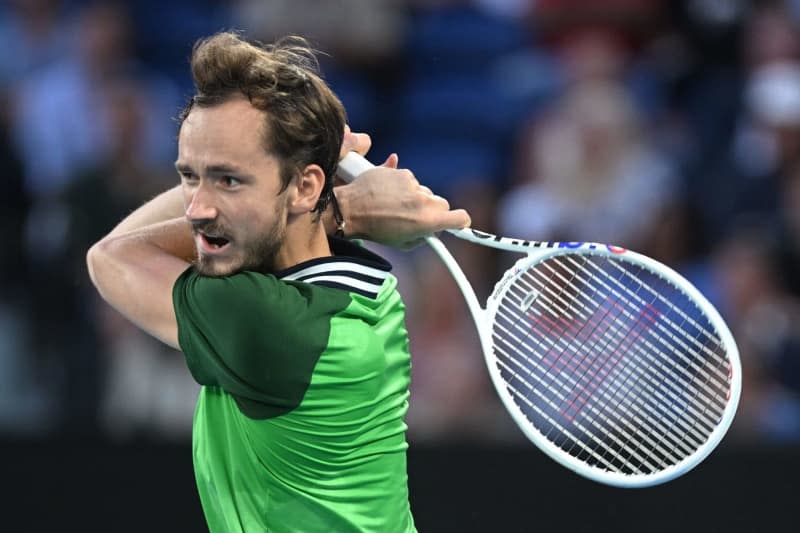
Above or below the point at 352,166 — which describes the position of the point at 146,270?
below

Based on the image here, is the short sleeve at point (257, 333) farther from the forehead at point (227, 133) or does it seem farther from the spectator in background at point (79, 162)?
the spectator in background at point (79, 162)

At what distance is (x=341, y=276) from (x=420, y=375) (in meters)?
3.47

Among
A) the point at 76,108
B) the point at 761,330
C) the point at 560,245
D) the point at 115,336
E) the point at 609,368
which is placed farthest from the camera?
the point at 76,108

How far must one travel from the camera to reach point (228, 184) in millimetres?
2879

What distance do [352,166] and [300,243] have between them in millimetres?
335

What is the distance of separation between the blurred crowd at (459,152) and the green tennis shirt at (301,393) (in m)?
2.68

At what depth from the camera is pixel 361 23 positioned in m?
8.48

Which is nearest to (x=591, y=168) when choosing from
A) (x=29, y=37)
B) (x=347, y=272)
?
(x=29, y=37)

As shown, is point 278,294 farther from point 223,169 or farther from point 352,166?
point 352,166

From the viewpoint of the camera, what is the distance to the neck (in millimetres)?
3021

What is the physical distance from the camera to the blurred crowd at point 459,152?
640cm

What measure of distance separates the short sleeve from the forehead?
0.84ft

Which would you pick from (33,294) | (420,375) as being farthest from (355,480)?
(33,294)

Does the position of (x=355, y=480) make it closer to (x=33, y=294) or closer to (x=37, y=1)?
(x=33, y=294)
